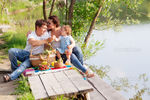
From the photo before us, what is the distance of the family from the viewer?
401cm

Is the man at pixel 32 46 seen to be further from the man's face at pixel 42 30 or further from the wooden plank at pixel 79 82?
the wooden plank at pixel 79 82

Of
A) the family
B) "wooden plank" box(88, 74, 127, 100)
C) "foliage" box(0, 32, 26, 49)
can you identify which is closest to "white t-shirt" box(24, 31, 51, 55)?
the family

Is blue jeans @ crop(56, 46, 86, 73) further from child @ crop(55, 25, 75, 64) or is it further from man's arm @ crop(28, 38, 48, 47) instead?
man's arm @ crop(28, 38, 48, 47)

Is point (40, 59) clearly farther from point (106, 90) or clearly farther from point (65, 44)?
point (106, 90)

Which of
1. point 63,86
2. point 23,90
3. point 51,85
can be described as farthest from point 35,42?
point 63,86

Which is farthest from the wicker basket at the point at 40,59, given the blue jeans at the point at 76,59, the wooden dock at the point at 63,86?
the wooden dock at the point at 63,86

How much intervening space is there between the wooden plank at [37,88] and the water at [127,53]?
110 inches

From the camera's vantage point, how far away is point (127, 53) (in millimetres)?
9141

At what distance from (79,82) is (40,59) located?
3.88 ft

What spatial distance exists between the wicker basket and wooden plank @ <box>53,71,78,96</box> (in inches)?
25.7

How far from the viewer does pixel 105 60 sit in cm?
812

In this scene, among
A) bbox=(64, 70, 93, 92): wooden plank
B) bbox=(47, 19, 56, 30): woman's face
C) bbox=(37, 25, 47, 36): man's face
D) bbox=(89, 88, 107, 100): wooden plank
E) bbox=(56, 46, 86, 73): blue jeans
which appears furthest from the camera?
bbox=(47, 19, 56, 30): woman's face

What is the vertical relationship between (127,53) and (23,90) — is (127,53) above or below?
below

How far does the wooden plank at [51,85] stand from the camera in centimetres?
279
